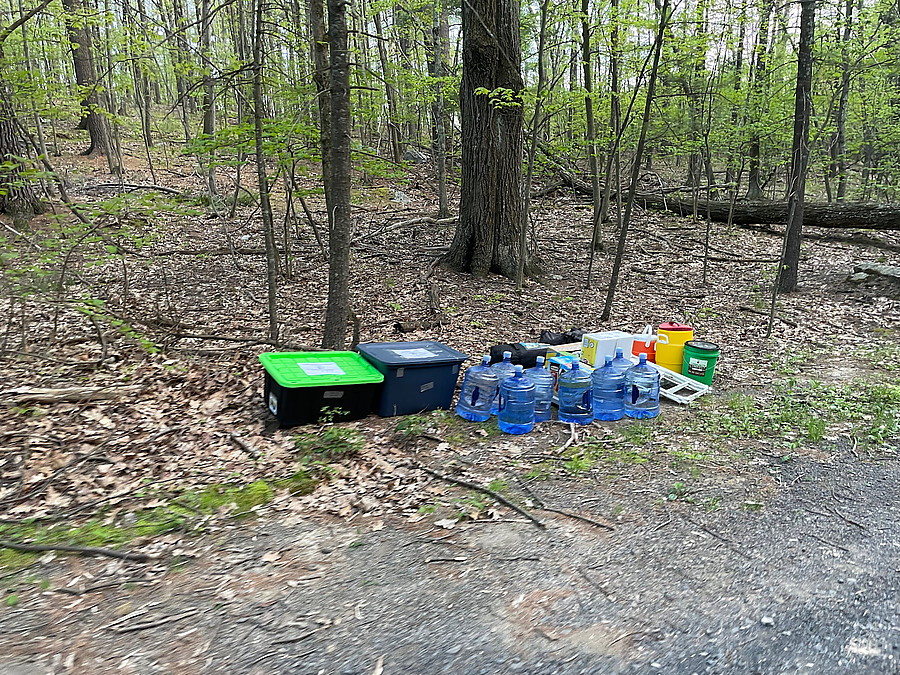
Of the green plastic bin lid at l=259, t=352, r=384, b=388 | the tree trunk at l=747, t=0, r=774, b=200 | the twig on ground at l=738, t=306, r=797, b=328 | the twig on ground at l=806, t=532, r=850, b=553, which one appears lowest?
the twig on ground at l=806, t=532, r=850, b=553

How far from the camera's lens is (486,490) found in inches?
141

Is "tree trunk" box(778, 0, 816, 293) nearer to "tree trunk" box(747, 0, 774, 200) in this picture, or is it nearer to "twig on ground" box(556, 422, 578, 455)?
"tree trunk" box(747, 0, 774, 200)

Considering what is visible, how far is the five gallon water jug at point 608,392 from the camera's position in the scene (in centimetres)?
471

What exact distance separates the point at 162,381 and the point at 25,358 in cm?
128

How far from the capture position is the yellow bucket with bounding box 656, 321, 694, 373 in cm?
566

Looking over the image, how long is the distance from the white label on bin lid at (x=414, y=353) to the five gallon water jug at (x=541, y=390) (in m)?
0.81

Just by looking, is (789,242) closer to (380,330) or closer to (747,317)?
(747,317)

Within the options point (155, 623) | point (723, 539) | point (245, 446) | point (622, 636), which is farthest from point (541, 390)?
point (155, 623)

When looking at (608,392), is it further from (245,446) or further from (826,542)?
(245,446)

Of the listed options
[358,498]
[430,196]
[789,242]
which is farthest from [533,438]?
[430,196]

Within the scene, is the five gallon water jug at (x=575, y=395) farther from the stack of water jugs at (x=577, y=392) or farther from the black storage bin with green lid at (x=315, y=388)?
the black storage bin with green lid at (x=315, y=388)

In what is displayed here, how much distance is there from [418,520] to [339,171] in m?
3.04

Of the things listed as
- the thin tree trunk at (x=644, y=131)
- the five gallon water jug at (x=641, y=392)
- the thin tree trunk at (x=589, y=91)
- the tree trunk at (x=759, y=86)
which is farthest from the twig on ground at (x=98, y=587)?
the tree trunk at (x=759, y=86)

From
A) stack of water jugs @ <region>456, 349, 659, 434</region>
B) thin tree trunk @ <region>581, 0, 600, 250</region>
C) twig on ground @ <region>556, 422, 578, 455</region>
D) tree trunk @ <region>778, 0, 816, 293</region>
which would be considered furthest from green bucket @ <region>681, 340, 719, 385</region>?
thin tree trunk @ <region>581, 0, 600, 250</region>
